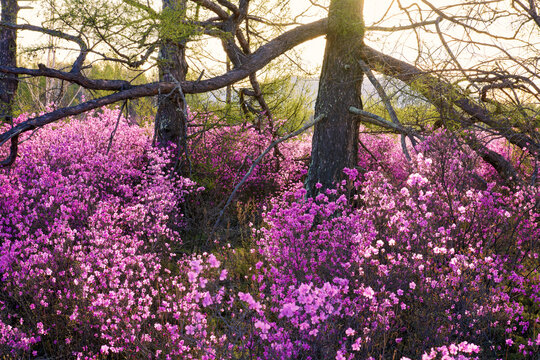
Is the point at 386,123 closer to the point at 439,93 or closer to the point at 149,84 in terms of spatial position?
the point at 439,93

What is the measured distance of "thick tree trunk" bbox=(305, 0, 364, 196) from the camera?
20.4 ft

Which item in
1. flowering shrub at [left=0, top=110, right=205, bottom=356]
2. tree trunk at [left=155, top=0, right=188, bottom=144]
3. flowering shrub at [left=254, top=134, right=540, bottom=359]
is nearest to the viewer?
flowering shrub at [left=254, top=134, right=540, bottom=359]

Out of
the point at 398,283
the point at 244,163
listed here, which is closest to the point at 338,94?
the point at 244,163

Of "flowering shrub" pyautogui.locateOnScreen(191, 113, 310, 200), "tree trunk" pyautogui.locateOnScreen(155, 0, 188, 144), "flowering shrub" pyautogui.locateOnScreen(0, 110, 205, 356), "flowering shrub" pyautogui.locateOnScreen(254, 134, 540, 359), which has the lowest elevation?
"flowering shrub" pyautogui.locateOnScreen(0, 110, 205, 356)

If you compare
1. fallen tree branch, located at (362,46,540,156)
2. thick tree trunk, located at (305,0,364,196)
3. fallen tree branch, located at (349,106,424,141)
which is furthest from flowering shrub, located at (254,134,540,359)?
thick tree trunk, located at (305,0,364,196)

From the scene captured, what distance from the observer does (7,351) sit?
3.36 m

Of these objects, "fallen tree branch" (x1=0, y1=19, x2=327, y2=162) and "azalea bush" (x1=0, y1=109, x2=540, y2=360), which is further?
"fallen tree branch" (x1=0, y1=19, x2=327, y2=162)

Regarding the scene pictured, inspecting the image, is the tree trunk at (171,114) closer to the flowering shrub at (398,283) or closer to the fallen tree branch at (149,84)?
the fallen tree branch at (149,84)

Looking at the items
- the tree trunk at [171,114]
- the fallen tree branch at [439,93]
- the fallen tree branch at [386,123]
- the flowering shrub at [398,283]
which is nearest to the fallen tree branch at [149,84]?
the fallen tree branch at [439,93]

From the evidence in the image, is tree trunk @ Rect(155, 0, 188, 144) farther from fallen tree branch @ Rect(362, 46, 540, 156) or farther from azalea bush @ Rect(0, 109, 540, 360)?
fallen tree branch @ Rect(362, 46, 540, 156)

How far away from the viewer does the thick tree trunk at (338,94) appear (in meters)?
6.22

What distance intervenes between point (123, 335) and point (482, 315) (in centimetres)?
256

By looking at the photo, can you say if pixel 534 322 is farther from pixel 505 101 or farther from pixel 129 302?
pixel 129 302

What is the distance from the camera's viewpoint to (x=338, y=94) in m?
6.29
